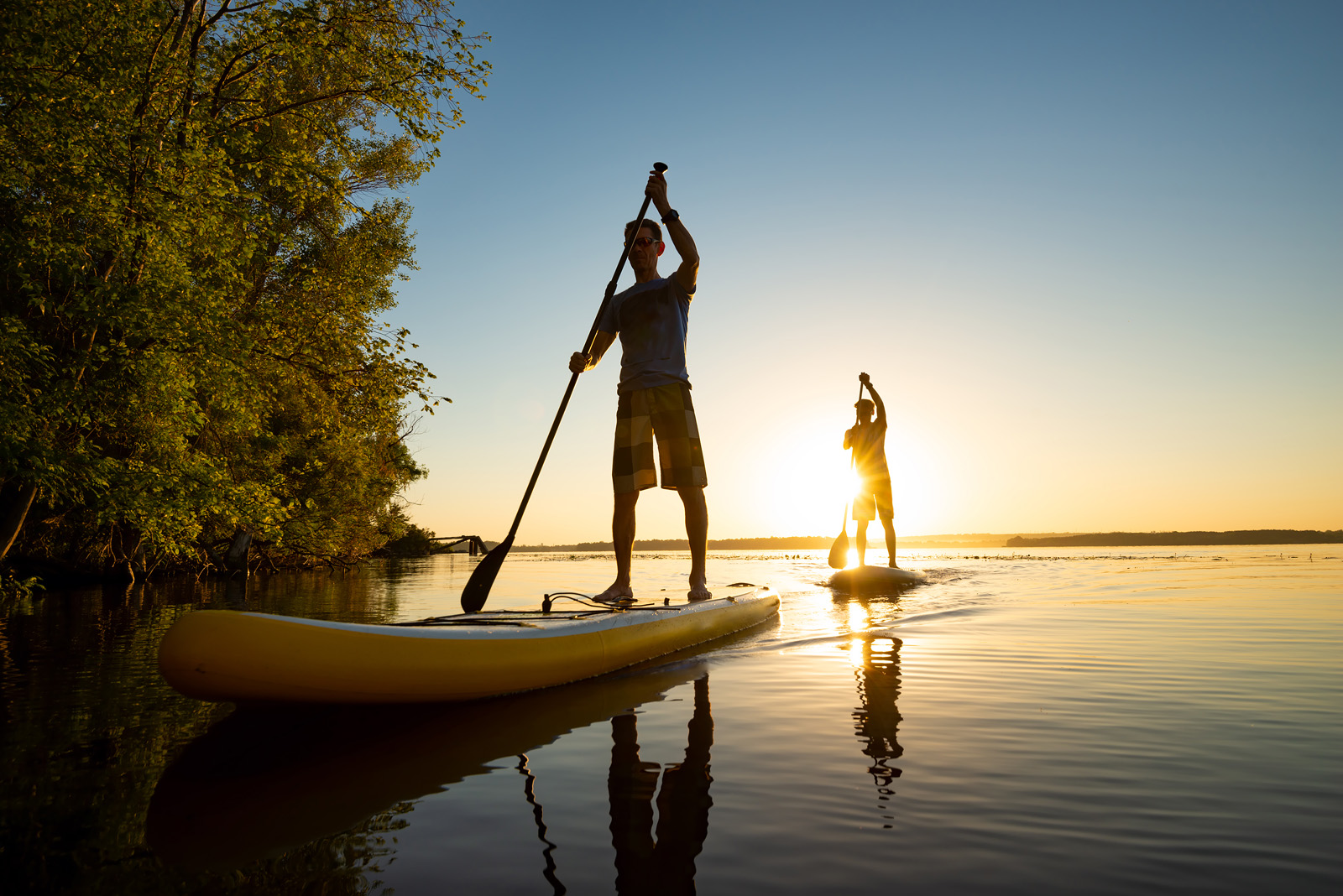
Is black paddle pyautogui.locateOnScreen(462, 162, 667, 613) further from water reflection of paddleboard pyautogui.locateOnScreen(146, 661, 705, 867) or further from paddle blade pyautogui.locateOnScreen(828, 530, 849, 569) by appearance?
paddle blade pyautogui.locateOnScreen(828, 530, 849, 569)

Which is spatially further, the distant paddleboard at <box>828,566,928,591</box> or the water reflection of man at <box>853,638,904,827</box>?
the distant paddleboard at <box>828,566,928,591</box>

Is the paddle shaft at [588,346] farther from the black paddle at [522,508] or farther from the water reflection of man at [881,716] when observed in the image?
the water reflection of man at [881,716]

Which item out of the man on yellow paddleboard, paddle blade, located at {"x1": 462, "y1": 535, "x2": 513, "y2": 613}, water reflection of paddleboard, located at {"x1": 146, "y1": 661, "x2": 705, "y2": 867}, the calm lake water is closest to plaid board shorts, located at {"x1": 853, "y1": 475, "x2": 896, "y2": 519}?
the man on yellow paddleboard

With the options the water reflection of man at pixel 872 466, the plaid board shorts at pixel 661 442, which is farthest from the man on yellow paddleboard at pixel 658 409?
the water reflection of man at pixel 872 466

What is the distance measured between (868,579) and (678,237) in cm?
686

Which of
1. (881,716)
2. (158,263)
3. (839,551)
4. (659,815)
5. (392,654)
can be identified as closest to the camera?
(659,815)

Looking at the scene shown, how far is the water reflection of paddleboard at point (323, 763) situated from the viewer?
1.89 metres

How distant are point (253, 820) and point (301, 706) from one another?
0.83 meters

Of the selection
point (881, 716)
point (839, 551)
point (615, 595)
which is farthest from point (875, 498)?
point (881, 716)

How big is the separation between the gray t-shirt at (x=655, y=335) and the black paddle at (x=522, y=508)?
26cm

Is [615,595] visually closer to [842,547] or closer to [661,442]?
[661,442]

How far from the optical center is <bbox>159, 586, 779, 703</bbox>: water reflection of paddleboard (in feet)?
8.18

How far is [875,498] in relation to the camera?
11938 millimetres

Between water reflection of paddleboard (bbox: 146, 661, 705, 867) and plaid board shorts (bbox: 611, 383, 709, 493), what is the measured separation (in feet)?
7.35
